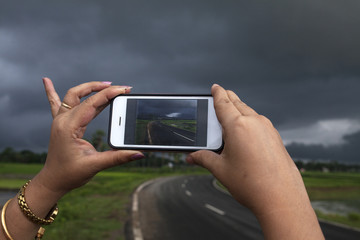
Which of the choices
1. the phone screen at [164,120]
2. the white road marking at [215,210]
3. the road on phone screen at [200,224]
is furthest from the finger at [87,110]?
the white road marking at [215,210]

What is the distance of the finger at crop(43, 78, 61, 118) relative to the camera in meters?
2.10

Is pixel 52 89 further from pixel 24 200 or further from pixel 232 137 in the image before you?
pixel 232 137

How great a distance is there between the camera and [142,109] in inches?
79.4

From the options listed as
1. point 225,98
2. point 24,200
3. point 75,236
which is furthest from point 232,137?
point 75,236

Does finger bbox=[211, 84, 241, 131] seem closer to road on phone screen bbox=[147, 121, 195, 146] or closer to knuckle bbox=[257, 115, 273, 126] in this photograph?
knuckle bbox=[257, 115, 273, 126]

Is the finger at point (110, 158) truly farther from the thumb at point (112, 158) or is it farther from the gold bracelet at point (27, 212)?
the gold bracelet at point (27, 212)

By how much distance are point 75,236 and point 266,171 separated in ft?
31.6

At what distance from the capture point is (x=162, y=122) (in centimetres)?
196

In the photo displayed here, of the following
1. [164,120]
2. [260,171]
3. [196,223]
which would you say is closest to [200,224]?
[196,223]

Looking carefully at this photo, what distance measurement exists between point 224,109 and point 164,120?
0.70 meters

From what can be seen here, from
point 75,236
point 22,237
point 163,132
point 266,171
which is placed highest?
point 163,132

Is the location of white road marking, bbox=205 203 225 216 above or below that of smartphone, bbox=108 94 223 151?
below

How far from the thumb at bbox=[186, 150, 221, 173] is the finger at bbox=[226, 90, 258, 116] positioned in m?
0.28

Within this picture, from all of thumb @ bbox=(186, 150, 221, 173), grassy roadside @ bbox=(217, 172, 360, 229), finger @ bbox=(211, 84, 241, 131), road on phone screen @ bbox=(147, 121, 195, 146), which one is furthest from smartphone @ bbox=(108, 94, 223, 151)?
grassy roadside @ bbox=(217, 172, 360, 229)
